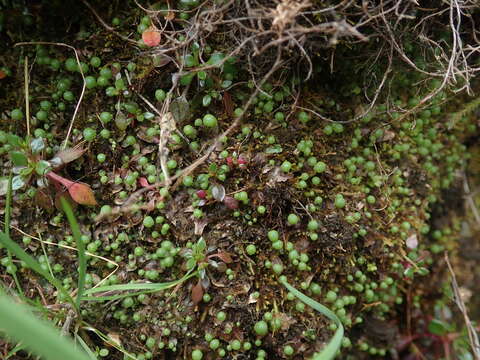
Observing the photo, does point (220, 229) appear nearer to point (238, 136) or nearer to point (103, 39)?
point (238, 136)

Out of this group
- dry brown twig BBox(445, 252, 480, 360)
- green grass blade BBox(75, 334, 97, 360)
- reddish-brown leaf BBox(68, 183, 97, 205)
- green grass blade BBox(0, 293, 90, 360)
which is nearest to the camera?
green grass blade BBox(0, 293, 90, 360)

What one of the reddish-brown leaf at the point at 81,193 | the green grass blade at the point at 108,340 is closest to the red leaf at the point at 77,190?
the reddish-brown leaf at the point at 81,193

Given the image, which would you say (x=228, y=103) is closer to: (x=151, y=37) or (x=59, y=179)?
(x=151, y=37)

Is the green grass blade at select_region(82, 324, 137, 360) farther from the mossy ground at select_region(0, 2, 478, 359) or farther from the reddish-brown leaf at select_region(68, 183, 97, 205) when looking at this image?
the reddish-brown leaf at select_region(68, 183, 97, 205)

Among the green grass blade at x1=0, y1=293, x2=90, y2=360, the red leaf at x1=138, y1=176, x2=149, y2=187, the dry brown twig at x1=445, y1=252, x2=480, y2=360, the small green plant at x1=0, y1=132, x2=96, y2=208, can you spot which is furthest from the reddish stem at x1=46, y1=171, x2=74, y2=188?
the dry brown twig at x1=445, y1=252, x2=480, y2=360

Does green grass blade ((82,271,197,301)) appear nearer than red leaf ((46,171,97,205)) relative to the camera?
Yes

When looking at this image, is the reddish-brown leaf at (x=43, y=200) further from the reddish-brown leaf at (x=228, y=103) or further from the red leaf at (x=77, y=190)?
the reddish-brown leaf at (x=228, y=103)
